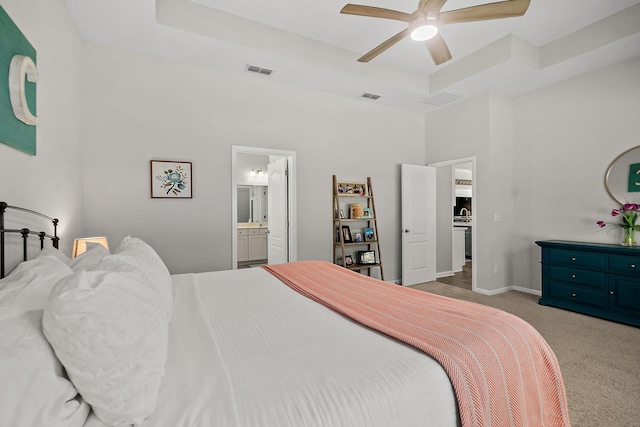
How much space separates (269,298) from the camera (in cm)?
194

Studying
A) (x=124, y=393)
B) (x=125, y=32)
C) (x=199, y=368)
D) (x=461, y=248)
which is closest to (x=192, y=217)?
(x=125, y=32)

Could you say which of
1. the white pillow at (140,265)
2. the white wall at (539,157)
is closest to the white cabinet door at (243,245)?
the white wall at (539,157)

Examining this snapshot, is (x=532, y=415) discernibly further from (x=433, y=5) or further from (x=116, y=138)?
(x=116, y=138)

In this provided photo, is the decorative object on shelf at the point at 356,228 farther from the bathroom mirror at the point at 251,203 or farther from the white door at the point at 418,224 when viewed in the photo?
the bathroom mirror at the point at 251,203

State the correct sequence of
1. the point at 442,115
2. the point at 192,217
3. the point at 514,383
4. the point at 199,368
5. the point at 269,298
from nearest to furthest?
the point at 199,368
the point at 514,383
the point at 269,298
the point at 192,217
the point at 442,115

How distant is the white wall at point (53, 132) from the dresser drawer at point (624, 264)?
16.8ft

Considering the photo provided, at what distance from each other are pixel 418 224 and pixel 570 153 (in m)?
2.19

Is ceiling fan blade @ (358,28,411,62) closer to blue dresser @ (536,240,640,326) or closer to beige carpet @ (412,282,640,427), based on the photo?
beige carpet @ (412,282,640,427)

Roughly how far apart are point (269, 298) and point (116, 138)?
2.61 metres

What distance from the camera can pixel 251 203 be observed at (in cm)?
688

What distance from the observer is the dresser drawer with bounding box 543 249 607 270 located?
351 cm

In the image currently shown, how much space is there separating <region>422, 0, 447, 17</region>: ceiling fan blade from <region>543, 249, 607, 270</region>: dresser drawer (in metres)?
3.21

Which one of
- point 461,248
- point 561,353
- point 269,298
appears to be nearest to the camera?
point 269,298

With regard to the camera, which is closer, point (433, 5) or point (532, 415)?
point (532, 415)
